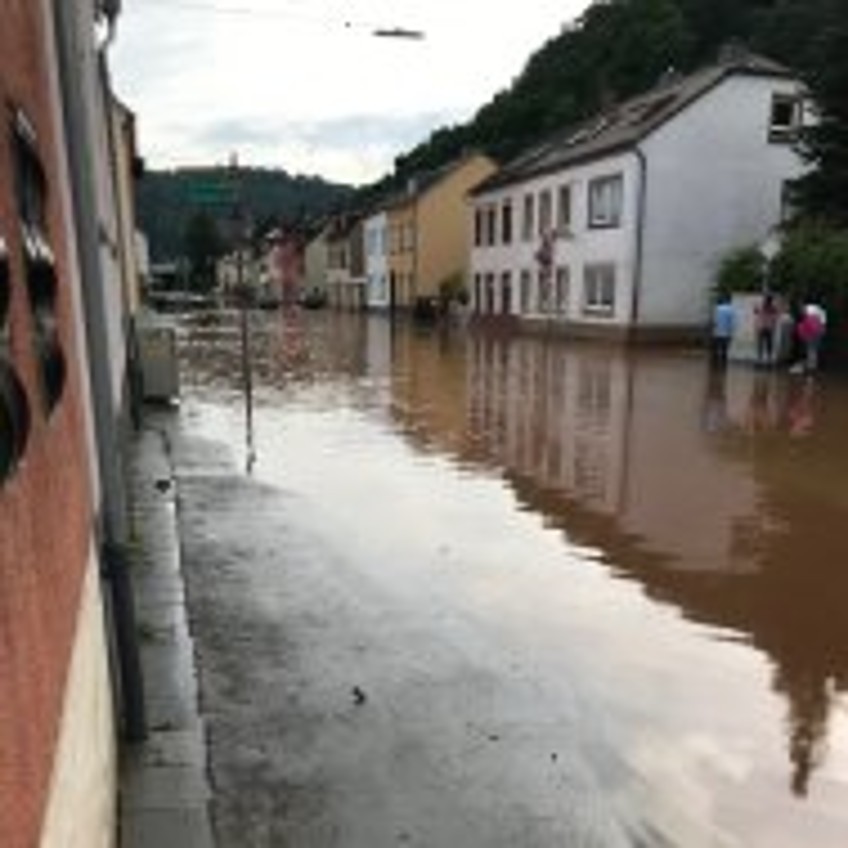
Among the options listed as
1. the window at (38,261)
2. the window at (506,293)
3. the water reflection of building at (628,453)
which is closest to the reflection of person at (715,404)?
the water reflection of building at (628,453)

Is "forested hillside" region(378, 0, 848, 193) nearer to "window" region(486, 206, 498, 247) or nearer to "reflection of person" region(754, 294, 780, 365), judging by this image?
"window" region(486, 206, 498, 247)

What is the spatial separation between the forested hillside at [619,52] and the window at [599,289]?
14108 mm

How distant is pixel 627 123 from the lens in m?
39.5

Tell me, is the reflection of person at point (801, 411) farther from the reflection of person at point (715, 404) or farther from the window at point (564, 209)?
the window at point (564, 209)

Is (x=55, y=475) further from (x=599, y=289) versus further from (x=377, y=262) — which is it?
(x=377, y=262)

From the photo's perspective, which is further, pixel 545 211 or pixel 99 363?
pixel 545 211

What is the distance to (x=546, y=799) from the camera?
522 cm

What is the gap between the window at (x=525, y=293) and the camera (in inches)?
1757

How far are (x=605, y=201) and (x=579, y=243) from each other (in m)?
2.05

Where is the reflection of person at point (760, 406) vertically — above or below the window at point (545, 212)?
below

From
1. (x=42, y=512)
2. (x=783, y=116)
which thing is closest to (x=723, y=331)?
(x=783, y=116)

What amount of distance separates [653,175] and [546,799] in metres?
31.2

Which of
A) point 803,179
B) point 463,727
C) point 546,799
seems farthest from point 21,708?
point 803,179

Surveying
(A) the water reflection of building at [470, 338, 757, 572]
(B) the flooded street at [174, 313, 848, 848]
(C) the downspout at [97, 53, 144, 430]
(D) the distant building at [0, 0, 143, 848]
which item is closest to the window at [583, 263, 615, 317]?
(A) the water reflection of building at [470, 338, 757, 572]
